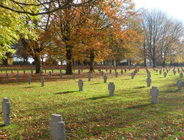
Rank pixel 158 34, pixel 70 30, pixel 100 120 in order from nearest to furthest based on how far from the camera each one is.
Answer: pixel 100 120, pixel 70 30, pixel 158 34

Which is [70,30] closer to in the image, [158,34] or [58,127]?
[58,127]

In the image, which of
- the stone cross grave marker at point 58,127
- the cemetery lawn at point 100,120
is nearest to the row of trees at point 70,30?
the cemetery lawn at point 100,120

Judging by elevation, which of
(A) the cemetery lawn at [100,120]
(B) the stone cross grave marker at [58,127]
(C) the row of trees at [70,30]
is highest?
(C) the row of trees at [70,30]

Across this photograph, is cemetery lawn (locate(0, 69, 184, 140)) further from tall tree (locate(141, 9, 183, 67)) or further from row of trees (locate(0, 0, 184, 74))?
tall tree (locate(141, 9, 183, 67))

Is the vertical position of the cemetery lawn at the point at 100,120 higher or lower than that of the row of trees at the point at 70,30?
lower

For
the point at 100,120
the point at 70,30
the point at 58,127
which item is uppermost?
the point at 70,30

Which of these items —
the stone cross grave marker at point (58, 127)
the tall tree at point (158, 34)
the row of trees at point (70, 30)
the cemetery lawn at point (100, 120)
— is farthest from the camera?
the tall tree at point (158, 34)

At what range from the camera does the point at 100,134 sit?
16.7 ft

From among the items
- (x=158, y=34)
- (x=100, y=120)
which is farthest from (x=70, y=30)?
(x=158, y=34)

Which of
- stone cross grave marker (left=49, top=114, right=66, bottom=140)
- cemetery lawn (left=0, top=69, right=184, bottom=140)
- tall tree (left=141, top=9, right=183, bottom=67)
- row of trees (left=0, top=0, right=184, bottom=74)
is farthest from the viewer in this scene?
tall tree (left=141, top=9, right=183, bottom=67)

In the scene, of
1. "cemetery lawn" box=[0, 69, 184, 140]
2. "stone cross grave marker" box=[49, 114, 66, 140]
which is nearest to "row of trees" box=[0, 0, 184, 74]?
"cemetery lawn" box=[0, 69, 184, 140]

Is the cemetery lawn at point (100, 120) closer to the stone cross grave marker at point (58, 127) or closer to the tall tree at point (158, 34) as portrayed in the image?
the stone cross grave marker at point (58, 127)

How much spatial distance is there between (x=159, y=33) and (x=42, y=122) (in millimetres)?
51930

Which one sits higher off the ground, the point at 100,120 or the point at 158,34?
the point at 158,34
